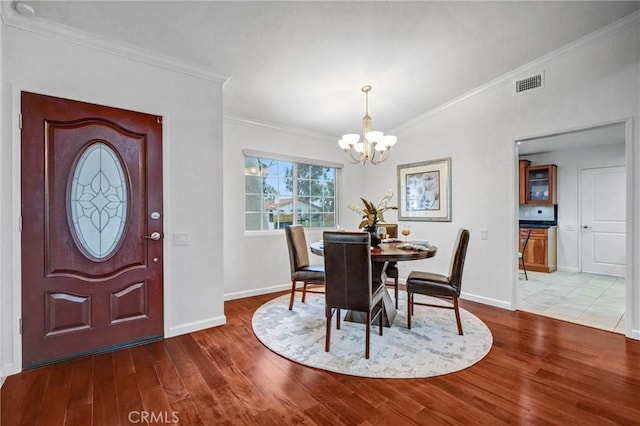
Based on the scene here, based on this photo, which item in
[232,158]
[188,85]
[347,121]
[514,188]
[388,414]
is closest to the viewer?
[388,414]

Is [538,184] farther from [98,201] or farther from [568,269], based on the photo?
[98,201]

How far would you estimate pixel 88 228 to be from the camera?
7.89ft

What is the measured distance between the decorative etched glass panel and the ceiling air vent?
433cm

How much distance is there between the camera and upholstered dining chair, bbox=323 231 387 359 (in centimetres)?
234

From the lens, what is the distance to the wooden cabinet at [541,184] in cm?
593

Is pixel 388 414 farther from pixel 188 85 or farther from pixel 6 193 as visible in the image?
pixel 188 85

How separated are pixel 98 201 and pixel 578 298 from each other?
5.80 meters

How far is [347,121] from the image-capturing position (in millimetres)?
4504

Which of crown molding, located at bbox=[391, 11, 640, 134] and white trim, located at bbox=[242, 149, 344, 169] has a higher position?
crown molding, located at bbox=[391, 11, 640, 134]

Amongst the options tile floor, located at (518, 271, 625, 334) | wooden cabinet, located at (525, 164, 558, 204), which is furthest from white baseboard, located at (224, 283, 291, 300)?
wooden cabinet, located at (525, 164, 558, 204)

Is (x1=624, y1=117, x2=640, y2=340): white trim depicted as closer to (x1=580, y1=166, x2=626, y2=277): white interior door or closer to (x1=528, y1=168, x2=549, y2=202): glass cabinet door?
(x1=580, y1=166, x2=626, y2=277): white interior door

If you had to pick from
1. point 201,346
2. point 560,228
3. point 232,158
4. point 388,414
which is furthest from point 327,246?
point 560,228

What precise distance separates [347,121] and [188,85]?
239cm

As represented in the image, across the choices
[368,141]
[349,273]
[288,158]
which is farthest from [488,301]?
[288,158]
